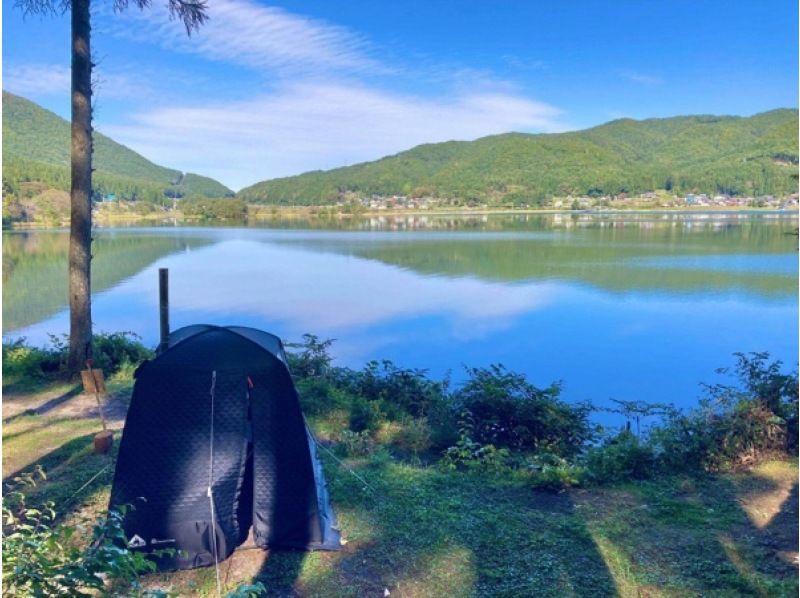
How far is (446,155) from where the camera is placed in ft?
549

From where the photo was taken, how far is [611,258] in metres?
28.0

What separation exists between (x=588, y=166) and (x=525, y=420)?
130598 millimetres

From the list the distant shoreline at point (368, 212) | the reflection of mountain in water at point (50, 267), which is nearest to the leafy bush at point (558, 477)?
the reflection of mountain in water at point (50, 267)

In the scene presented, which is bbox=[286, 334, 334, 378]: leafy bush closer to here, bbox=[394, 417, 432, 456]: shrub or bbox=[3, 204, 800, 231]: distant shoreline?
bbox=[394, 417, 432, 456]: shrub

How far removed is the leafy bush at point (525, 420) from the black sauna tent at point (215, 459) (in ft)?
Result: 10.2

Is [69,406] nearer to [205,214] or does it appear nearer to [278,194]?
[205,214]

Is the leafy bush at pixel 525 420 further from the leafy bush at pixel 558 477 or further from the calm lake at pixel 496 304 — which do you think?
the calm lake at pixel 496 304

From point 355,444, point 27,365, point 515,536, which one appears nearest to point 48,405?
point 27,365

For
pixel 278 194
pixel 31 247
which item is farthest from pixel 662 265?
pixel 278 194

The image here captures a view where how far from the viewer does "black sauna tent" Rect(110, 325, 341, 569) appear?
407cm

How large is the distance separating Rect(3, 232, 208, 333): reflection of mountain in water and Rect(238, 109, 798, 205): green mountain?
265 ft

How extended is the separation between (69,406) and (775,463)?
777cm

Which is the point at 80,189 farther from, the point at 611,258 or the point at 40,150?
the point at 40,150

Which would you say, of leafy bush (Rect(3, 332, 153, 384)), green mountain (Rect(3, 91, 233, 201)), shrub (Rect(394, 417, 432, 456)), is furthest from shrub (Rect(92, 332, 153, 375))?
green mountain (Rect(3, 91, 233, 201))
